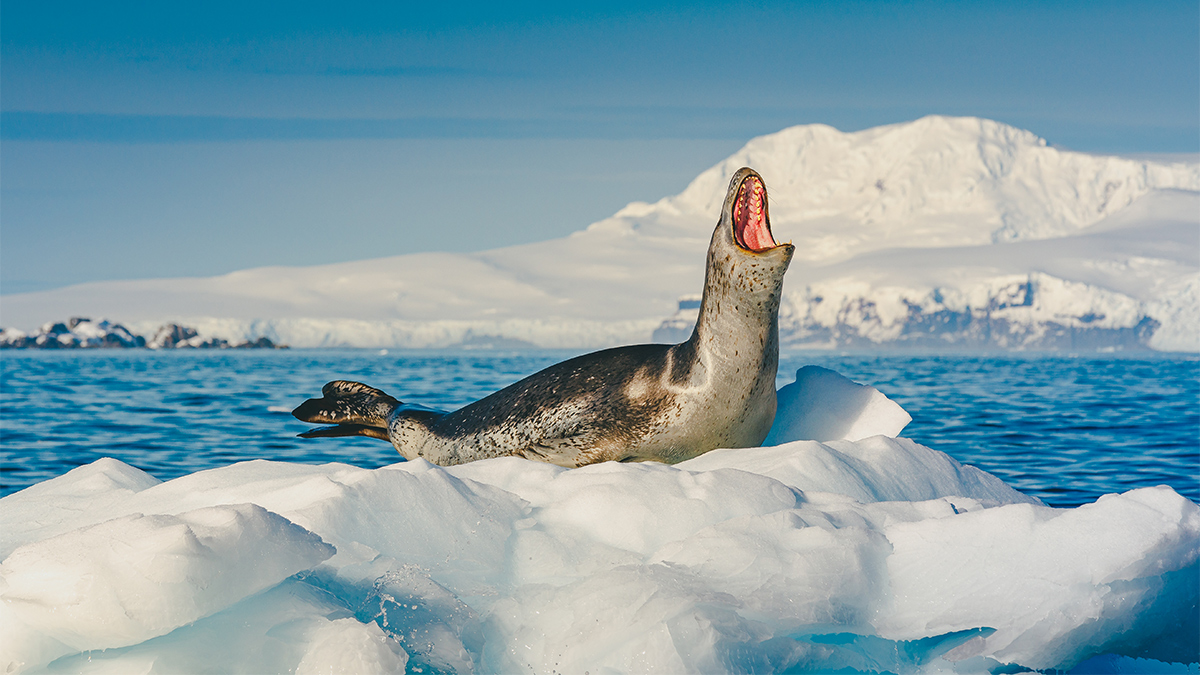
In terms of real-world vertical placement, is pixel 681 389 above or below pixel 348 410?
above

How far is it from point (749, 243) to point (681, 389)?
972mm

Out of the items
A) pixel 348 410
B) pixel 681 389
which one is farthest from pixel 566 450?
pixel 348 410

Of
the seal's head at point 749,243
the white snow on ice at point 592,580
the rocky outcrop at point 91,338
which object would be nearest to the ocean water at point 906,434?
the seal's head at point 749,243

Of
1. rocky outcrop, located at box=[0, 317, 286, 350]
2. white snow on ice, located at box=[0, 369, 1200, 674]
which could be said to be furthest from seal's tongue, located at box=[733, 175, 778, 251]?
rocky outcrop, located at box=[0, 317, 286, 350]

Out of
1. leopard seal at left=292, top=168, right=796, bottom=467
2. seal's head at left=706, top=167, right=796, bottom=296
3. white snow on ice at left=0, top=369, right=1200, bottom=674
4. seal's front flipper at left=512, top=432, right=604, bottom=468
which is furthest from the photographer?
seal's front flipper at left=512, top=432, right=604, bottom=468

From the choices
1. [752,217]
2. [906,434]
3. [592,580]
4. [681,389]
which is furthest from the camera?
[906,434]

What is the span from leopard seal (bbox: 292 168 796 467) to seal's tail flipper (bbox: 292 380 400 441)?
1372 mm

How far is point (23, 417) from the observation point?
47.0 feet

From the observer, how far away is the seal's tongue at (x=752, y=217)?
556 cm

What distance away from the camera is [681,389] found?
19.6 feet

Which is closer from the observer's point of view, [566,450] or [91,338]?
[566,450]

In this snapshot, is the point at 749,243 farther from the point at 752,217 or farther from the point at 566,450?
the point at 566,450

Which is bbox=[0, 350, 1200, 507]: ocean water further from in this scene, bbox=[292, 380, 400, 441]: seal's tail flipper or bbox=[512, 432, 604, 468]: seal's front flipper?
bbox=[512, 432, 604, 468]: seal's front flipper

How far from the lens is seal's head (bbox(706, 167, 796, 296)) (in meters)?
5.50
